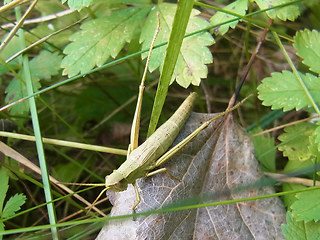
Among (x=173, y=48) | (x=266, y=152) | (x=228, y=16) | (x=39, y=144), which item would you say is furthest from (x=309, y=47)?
(x=39, y=144)

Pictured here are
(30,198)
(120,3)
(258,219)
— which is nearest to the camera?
(258,219)

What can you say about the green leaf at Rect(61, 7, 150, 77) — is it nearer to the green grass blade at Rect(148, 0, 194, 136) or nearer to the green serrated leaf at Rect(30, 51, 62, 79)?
the green serrated leaf at Rect(30, 51, 62, 79)

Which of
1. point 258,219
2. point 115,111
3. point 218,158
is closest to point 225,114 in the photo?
point 218,158

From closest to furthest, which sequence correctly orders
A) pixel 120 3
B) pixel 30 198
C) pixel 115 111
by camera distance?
pixel 30 198 → pixel 120 3 → pixel 115 111

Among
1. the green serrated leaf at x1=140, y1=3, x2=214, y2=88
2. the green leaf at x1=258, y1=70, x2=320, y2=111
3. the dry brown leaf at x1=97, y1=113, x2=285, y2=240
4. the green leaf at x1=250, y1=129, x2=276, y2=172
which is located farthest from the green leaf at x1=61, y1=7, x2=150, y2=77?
the green leaf at x1=250, y1=129, x2=276, y2=172

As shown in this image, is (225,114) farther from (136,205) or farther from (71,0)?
(71,0)
